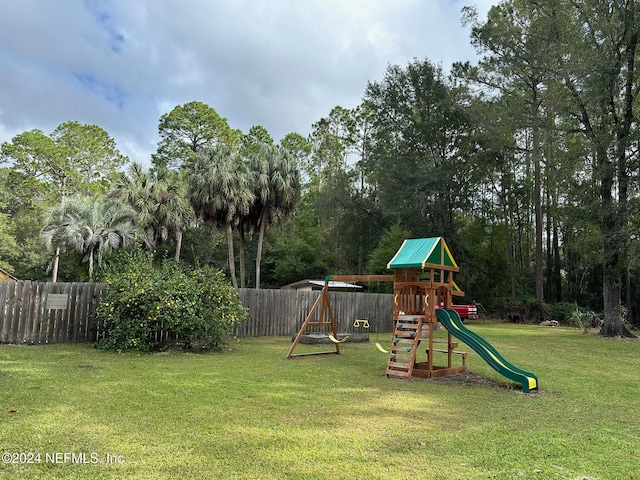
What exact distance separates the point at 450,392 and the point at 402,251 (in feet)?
10.6

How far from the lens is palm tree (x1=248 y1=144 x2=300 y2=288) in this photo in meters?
24.6

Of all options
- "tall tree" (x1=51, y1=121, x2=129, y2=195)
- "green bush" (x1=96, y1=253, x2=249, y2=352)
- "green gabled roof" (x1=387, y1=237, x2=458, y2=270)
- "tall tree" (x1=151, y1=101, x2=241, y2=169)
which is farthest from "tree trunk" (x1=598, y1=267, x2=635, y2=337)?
"tall tree" (x1=51, y1=121, x2=129, y2=195)

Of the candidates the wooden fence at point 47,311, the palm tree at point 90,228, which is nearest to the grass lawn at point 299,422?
the wooden fence at point 47,311

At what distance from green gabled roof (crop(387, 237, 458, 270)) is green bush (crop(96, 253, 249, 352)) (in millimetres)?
4355

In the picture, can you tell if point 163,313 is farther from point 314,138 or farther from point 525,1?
point 314,138

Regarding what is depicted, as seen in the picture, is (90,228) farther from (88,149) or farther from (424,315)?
(88,149)

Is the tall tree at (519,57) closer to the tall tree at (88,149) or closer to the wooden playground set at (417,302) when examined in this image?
the wooden playground set at (417,302)

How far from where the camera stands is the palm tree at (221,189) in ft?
77.4

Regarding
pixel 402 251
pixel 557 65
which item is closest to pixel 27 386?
pixel 402 251

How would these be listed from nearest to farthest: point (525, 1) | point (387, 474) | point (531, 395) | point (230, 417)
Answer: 1. point (387, 474)
2. point (230, 417)
3. point (531, 395)
4. point (525, 1)

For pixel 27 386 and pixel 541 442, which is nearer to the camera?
pixel 541 442

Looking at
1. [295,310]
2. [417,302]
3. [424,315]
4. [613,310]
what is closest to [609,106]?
[613,310]

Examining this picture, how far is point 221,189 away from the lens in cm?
2358

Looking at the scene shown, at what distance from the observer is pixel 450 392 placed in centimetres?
681
